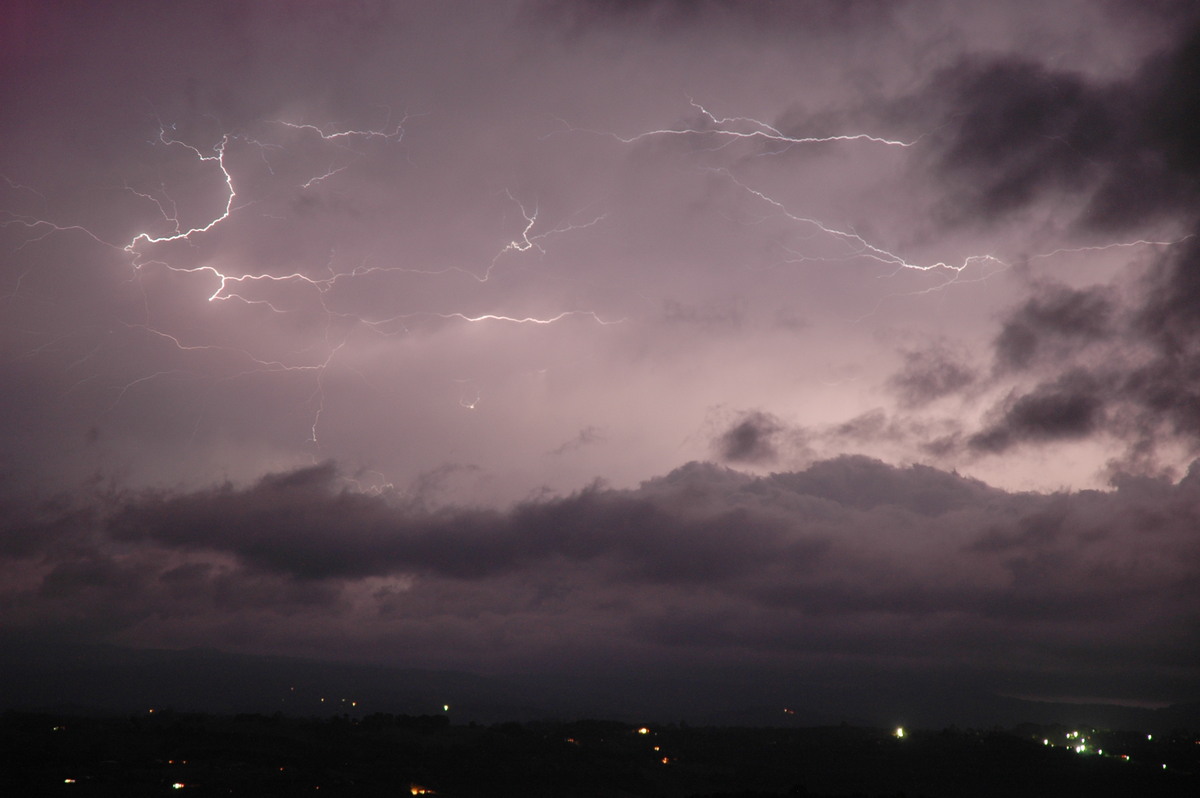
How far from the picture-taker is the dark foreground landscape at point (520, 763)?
71.5m

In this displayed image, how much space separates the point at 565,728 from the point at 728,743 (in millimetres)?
25080

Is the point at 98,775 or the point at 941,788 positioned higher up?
the point at 98,775

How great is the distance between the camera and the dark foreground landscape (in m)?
71.5

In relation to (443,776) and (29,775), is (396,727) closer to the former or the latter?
(443,776)

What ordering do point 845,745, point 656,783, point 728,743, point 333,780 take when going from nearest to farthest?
point 333,780
point 656,783
point 845,745
point 728,743

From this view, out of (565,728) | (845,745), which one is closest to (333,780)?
(565,728)

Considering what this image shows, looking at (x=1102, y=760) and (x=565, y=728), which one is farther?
(x=565, y=728)

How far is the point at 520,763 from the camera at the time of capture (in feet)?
314

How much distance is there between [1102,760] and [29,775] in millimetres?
110271

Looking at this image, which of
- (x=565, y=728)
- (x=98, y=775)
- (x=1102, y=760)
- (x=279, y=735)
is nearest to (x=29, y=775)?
(x=98, y=775)

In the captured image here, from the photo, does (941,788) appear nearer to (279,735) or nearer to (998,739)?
(998,739)

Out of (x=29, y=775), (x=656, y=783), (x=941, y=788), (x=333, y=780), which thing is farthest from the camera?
(x=656, y=783)

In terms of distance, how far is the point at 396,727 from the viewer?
113375 millimetres

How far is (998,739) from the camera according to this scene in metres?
115
